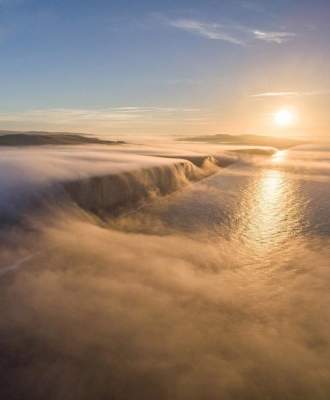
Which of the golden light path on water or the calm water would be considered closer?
the golden light path on water

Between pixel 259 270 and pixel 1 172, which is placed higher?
pixel 1 172

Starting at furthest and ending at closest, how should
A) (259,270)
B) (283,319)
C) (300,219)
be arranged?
(300,219), (259,270), (283,319)

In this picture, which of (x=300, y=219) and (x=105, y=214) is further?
(x=300, y=219)

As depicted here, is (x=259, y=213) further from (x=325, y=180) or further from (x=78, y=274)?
(x=325, y=180)

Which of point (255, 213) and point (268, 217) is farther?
point (255, 213)

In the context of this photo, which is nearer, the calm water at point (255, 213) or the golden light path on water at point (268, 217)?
the golden light path on water at point (268, 217)

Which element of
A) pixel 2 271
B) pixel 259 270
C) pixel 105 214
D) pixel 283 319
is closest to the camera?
pixel 283 319

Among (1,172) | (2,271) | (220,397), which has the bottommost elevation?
(220,397)

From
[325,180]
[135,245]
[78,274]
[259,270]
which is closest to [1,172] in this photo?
[135,245]
